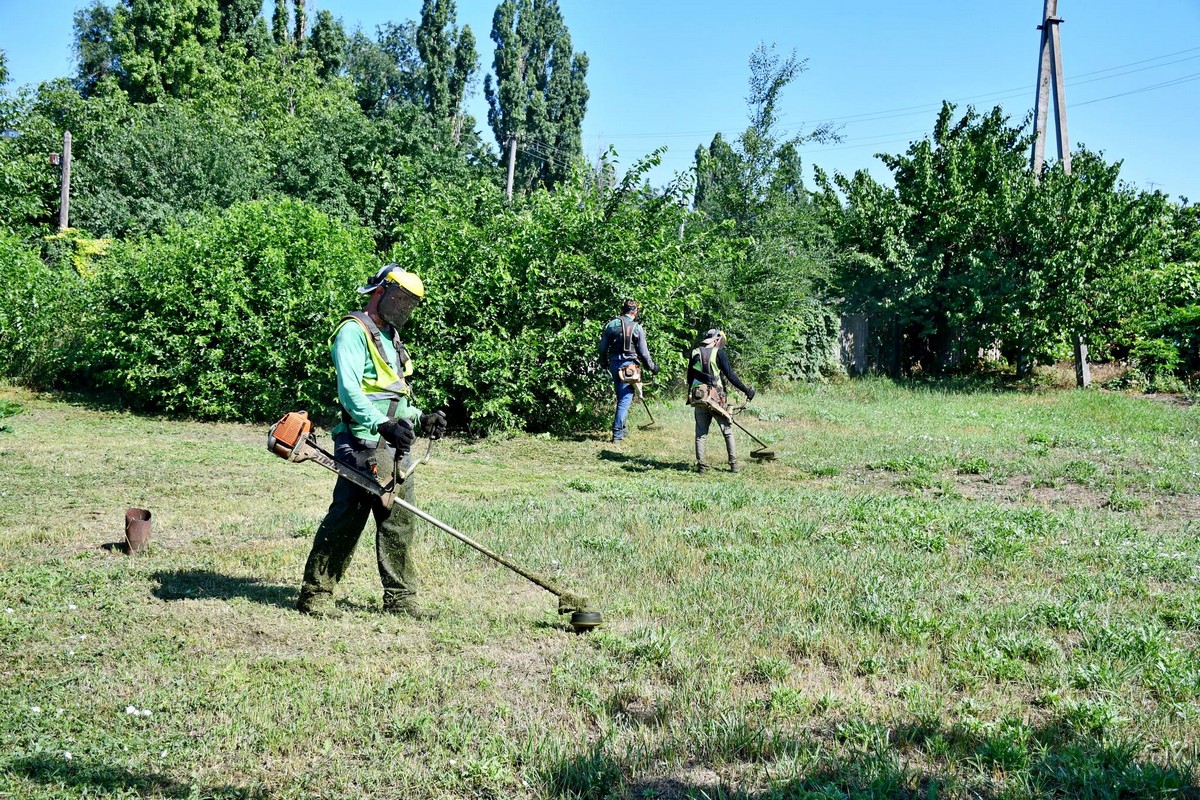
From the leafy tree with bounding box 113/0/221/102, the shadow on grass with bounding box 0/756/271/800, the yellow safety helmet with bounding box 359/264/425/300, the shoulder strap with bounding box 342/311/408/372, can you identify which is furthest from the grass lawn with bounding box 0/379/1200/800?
the leafy tree with bounding box 113/0/221/102

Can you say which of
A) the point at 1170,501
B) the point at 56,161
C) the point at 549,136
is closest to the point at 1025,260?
the point at 1170,501

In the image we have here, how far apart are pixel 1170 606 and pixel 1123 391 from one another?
57.0 ft

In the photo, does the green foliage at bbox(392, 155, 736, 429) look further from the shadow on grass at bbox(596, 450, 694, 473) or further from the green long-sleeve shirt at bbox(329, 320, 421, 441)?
the green long-sleeve shirt at bbox(329, 320, 421, 441)

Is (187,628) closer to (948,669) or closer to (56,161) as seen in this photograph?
(948,669)

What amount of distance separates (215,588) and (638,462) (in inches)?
258

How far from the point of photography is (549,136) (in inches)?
1981

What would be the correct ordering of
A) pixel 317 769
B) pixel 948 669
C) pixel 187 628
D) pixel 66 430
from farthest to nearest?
pixel 66 430, pixel 187 628, pixel 948 669, pixel 317 769

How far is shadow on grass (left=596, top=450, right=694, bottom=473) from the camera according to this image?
11.5 m

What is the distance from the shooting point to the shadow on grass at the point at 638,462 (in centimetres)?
1151

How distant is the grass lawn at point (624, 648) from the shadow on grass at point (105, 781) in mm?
12

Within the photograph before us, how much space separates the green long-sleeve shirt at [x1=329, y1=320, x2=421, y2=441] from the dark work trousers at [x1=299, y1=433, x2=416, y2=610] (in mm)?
127

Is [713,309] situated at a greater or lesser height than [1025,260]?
lesser

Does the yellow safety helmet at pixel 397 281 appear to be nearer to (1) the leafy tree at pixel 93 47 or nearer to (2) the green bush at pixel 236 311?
(2) the green bush at pixel 236 311

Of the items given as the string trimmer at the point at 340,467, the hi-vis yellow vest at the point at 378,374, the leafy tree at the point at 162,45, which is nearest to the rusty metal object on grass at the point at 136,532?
the string trimmer at the point at 340,467
